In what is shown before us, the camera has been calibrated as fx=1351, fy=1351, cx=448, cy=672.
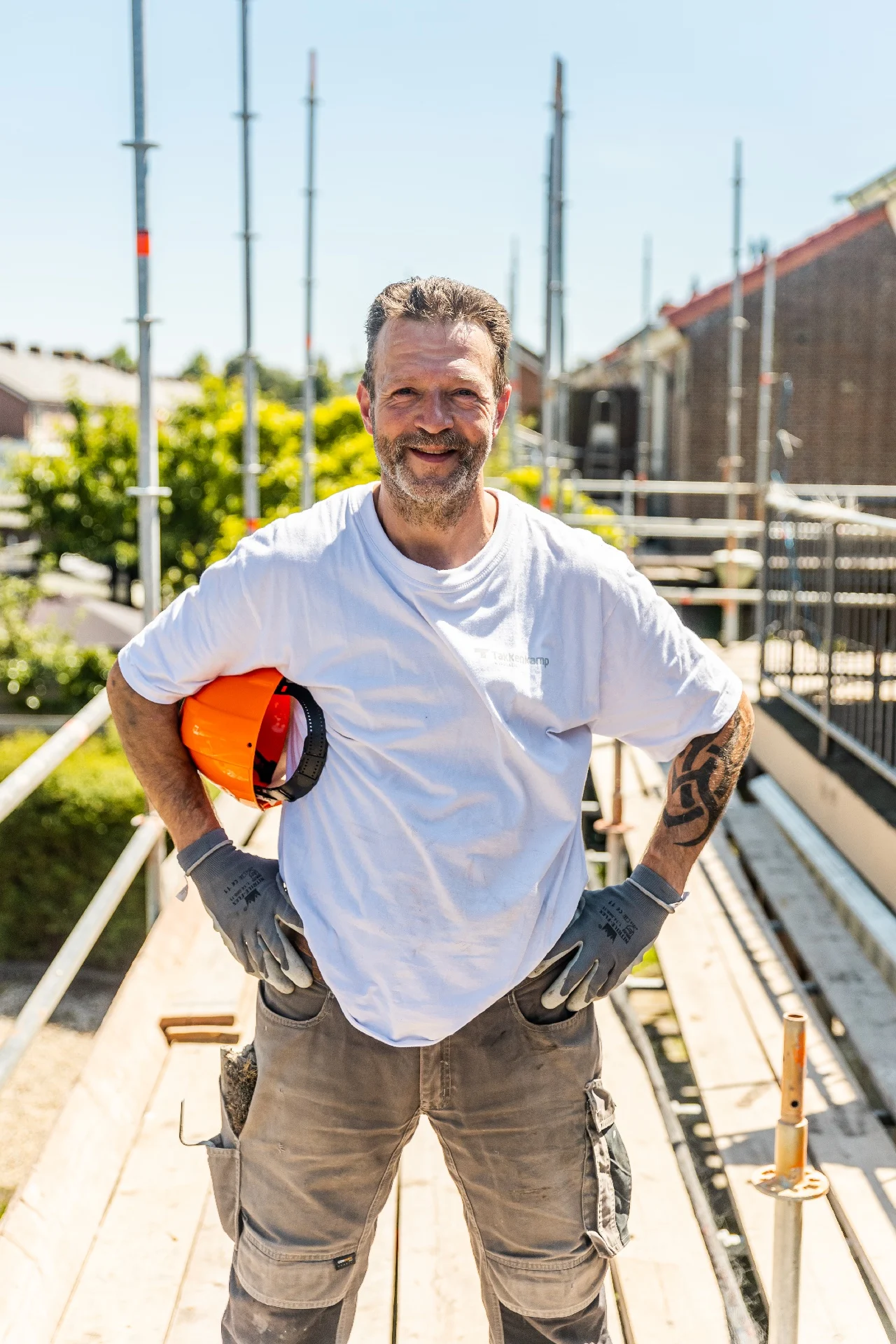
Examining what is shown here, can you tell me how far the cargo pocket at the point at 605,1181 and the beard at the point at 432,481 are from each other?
978mm

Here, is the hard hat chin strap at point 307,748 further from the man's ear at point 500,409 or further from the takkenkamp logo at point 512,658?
the man's ear at point 500,409

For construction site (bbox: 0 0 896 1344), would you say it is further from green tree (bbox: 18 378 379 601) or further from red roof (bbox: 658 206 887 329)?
green tree (bbox: 18 378 379 601)

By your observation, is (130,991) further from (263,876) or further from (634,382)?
(634,382)

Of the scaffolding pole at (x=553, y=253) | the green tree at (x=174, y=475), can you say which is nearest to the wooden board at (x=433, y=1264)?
the scaffolding pole at (x=553, y=253)

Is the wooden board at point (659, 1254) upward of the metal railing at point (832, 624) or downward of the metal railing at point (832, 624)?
downward

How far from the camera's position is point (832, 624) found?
544cm

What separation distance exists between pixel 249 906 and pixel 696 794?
79 cm

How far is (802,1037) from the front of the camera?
2.29 m

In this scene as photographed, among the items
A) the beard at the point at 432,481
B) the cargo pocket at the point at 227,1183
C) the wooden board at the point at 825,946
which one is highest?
the beard at the point at 432,481

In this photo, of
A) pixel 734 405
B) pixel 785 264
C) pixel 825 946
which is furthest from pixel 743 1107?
pixel 785 264

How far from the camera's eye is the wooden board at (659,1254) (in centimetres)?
277

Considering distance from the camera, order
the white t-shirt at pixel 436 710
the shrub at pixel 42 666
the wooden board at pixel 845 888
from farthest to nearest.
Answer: the shrub at pixel 42 666, the wooden board at pixel 845 888, the white t-shirt at pixel 436 710

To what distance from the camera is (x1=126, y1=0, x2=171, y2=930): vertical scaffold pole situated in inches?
200

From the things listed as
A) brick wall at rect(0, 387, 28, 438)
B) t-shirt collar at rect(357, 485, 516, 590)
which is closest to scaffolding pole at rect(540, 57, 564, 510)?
t-shirt collar at rect(357, 485, 516, 590)
